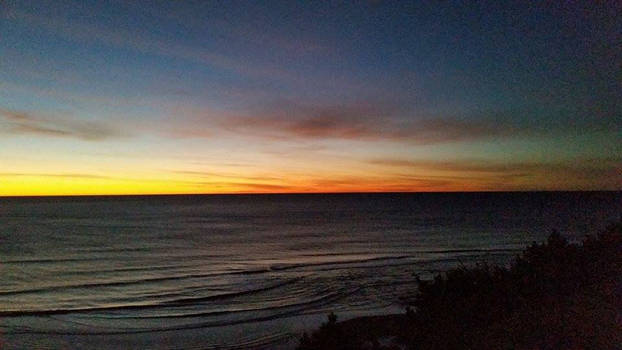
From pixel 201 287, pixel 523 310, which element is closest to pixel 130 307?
pixel 201 287

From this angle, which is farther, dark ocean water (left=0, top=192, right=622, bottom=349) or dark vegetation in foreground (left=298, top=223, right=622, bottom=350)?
dark ocean water (left=0, top=192, right=622, bottom=349)

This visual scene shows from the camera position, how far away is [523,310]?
955 centimetres

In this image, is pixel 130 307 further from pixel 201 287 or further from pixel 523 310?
pixel 523 310

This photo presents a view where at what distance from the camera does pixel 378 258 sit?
33.2 metres

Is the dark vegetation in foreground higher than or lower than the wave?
higher

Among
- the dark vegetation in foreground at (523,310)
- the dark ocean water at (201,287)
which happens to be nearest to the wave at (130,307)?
the dark ocean water at (201,287)

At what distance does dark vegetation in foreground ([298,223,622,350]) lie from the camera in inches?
305

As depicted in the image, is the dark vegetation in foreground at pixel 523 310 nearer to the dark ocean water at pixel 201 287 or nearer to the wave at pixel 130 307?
the dark ocean water at pixel 201 287

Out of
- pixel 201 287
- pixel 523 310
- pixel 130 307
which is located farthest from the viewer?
pixel 201 287

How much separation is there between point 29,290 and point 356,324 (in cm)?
1876

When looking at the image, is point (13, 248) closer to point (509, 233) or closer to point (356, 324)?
point (356, 324)

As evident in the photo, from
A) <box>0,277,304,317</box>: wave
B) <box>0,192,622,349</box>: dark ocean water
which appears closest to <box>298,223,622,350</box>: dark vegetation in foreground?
<box>0,192,622,349</box>: dark ocean water

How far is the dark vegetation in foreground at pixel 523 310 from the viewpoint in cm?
773

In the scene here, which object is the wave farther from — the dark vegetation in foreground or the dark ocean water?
the dark vegetation in foreground
